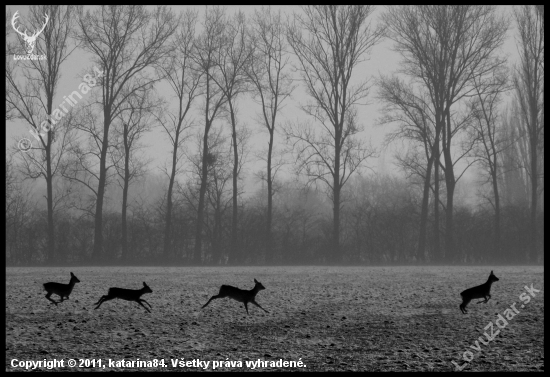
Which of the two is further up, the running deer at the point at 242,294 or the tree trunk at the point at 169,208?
the tree trunk at the point at 169,208

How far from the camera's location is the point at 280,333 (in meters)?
11.9

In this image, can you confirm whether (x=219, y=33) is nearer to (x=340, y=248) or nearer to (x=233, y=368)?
(x=340, y=248)

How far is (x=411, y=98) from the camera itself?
4291 centimetres

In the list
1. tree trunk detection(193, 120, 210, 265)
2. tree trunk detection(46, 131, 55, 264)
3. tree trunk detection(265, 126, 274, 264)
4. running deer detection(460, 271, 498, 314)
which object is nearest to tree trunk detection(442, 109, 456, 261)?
tree trunk detection(265, 126, 274, 264)

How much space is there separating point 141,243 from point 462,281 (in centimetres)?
2386

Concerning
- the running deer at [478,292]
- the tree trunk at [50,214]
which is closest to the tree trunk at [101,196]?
the tree trunk at [50,214]

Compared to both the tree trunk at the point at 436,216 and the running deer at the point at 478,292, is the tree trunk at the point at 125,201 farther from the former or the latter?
the running deer at the point at 478,292

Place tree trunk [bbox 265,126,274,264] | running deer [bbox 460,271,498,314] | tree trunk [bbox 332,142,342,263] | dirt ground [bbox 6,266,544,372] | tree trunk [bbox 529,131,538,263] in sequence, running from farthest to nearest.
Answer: tree trunk [bbox 529,131,538,263]
tree trunk [bbox 265,126,274,264]
tree trunk [bbox 332,142,342,263]
running deer [bbox 460,271,498,314]
dirt ground [bbox 6,266,544,372]

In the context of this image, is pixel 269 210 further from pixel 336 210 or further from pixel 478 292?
pixel 478 292

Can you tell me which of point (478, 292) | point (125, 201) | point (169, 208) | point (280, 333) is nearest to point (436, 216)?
point (169, 208)

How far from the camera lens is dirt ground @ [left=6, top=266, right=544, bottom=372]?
9.80m

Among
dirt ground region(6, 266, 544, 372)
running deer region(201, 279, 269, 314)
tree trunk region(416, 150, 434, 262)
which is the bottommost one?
dirt ground region(6, 266, 544, 372)

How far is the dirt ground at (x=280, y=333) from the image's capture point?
980 cm

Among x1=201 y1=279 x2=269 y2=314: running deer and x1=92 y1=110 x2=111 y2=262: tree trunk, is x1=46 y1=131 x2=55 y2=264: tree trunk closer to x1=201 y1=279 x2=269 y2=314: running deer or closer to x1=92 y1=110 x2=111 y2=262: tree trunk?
x1=92 y1=110 x2=111 y2=262: tree trunk
